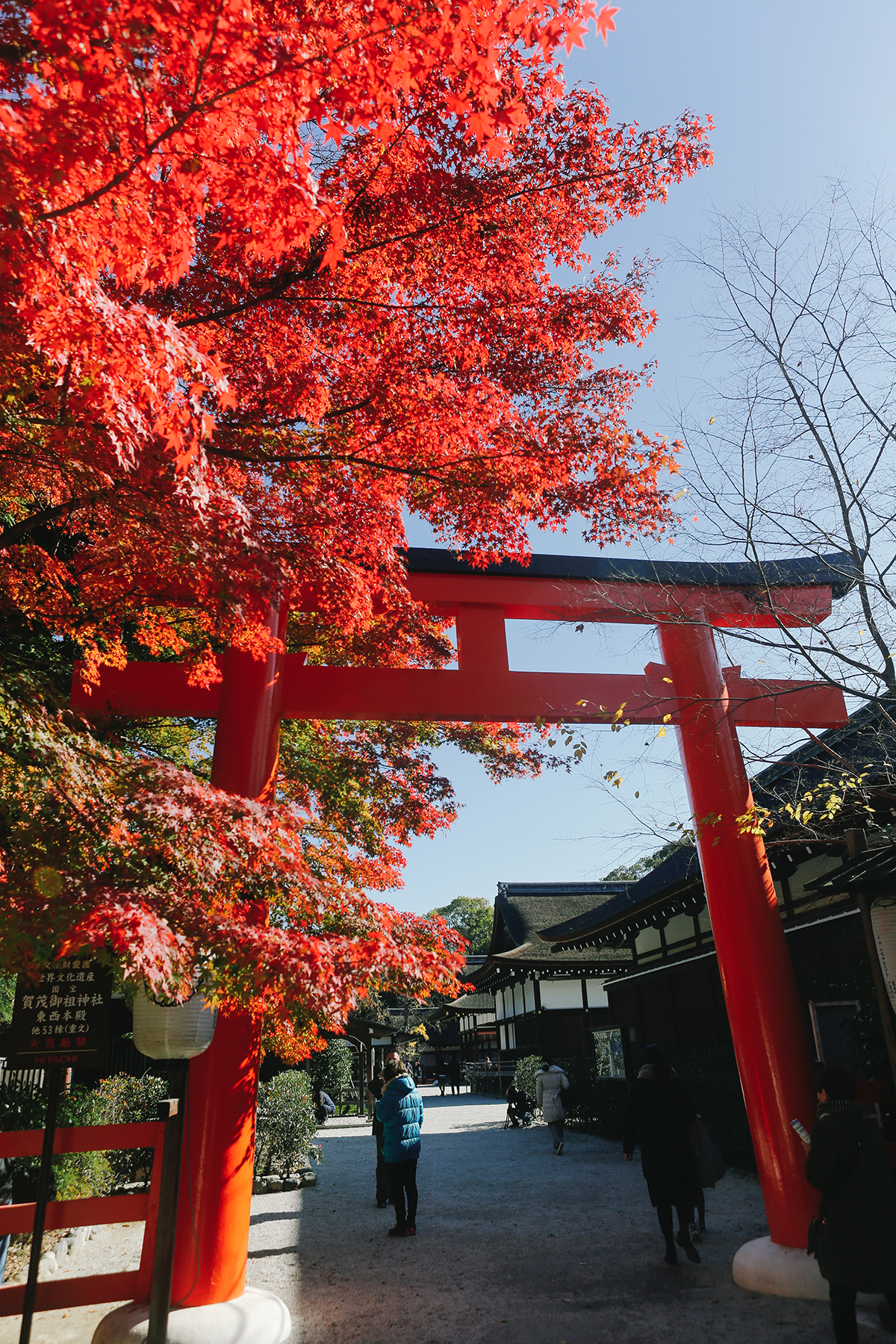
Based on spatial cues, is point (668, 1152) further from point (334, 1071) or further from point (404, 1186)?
point (334, 1071)

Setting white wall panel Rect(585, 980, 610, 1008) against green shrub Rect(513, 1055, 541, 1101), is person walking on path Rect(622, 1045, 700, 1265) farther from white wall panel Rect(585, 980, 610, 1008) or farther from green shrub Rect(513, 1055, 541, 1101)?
white wall panel Rect(585, 980, 610, 1008)

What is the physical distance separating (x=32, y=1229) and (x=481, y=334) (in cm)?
567

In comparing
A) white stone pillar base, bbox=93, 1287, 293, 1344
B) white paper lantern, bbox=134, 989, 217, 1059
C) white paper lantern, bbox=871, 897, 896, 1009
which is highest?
white paper lantern, bbox=871, 897, 896, 1009

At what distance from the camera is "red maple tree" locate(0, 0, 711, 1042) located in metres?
2.21

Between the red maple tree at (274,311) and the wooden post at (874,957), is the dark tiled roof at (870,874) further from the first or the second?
the red maple tree at (274,311)

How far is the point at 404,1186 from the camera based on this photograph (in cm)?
654

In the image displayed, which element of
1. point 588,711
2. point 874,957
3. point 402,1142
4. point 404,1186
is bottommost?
point 404,1186

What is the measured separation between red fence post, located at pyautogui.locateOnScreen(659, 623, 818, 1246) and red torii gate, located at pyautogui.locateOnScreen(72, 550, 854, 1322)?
0.04 ft

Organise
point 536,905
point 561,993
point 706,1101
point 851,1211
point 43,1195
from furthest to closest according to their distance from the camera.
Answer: point 536,905, point 561,993, point 706,1101, point 43,1195, point 851,1211

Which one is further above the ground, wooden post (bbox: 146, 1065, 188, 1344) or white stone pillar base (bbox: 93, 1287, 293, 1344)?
wooden post (bbox: 146, 1065, 188, 1344)

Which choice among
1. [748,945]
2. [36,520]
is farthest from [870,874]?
[36,520]

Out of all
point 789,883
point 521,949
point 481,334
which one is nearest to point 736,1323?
point 789,883

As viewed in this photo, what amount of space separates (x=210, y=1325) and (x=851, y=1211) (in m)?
3.30

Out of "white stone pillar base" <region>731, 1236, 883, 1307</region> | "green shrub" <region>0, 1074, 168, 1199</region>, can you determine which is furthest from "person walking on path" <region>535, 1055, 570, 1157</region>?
"white stone pillar base" <region>731, 1236, 883, 1307</region>
